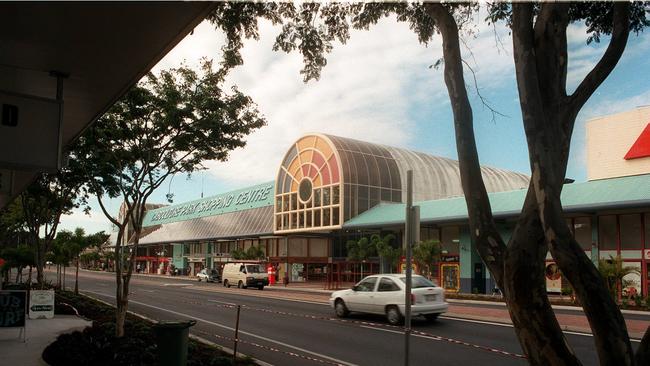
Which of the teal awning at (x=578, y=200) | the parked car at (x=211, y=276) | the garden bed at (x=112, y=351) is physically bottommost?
the parked car at (x=211, y=276)

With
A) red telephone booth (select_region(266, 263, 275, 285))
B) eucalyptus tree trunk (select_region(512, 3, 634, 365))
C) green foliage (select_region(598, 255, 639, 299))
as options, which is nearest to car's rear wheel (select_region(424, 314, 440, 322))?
green foliage (select_region(598, 255, 639, 299))

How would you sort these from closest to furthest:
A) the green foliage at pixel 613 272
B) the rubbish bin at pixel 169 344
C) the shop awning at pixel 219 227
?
the rubbish bin at pixel 169 344 → the green foliage at pixel 613 272 → the shop awning at pixel 219 227

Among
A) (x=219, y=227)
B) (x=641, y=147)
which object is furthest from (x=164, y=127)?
(x=219, y=227)

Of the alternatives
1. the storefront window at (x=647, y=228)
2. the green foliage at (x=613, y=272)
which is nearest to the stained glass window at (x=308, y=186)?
the storefront window at (x=647, y=228)

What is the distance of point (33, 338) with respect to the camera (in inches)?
508

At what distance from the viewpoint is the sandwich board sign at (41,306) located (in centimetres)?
1686

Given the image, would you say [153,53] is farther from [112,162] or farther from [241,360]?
[112,162]

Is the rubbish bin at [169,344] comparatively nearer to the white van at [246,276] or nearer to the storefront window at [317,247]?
the white van at [246,276]

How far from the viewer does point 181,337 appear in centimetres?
783

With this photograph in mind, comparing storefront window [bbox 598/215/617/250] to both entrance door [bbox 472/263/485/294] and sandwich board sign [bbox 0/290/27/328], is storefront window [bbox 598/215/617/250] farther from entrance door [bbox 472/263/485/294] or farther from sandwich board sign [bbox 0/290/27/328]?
sandwich board sign [bbox 0/290/27/328]

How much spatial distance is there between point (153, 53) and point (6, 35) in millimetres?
1181

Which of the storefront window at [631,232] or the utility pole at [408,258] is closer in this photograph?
the utility pole at [408,258]

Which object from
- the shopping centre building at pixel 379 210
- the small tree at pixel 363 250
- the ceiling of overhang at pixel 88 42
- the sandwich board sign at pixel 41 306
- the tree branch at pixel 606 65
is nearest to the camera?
the ceiling of overhang at pixel 88 42

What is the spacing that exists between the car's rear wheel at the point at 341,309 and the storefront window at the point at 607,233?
17.4m
